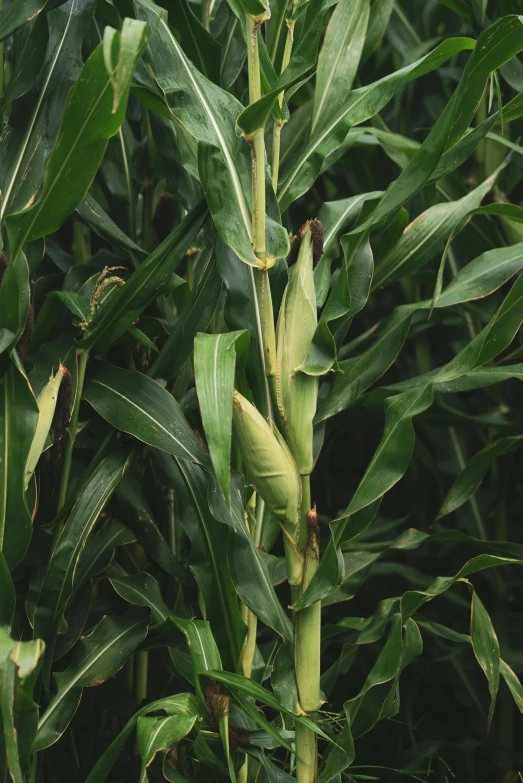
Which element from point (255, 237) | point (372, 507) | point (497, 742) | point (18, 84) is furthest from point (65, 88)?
point (497, 742)

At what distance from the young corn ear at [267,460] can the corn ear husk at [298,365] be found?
0.01 meters

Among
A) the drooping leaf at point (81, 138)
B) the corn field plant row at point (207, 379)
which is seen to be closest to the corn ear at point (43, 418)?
the corn field plant row at point (207, 379)

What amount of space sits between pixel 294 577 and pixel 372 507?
11cm

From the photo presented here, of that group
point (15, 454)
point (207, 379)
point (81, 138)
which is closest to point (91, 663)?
point (15, 454)

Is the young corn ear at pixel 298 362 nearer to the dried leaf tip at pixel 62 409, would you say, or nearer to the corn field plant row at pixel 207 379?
the corn field plant row at pixel 207 379

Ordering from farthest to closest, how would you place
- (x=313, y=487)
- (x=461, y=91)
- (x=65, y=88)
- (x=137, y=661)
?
(x=313, y=487)
(x=137, y=661)
(x=65, y=88)
(x=461, y=91)

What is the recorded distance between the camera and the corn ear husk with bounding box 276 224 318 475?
2.30 feet

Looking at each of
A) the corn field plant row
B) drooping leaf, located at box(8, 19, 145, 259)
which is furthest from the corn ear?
drooping leaf, located at box(8, 19, 145, 259)

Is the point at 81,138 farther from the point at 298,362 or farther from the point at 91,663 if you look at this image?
the point at 91,663

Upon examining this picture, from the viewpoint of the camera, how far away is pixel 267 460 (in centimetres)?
67

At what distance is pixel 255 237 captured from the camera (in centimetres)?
70

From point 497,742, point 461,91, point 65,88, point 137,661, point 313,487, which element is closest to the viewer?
point 461,91

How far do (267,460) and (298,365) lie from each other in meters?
0.09

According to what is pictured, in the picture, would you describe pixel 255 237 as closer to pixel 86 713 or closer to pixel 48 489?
pixel 48 489
